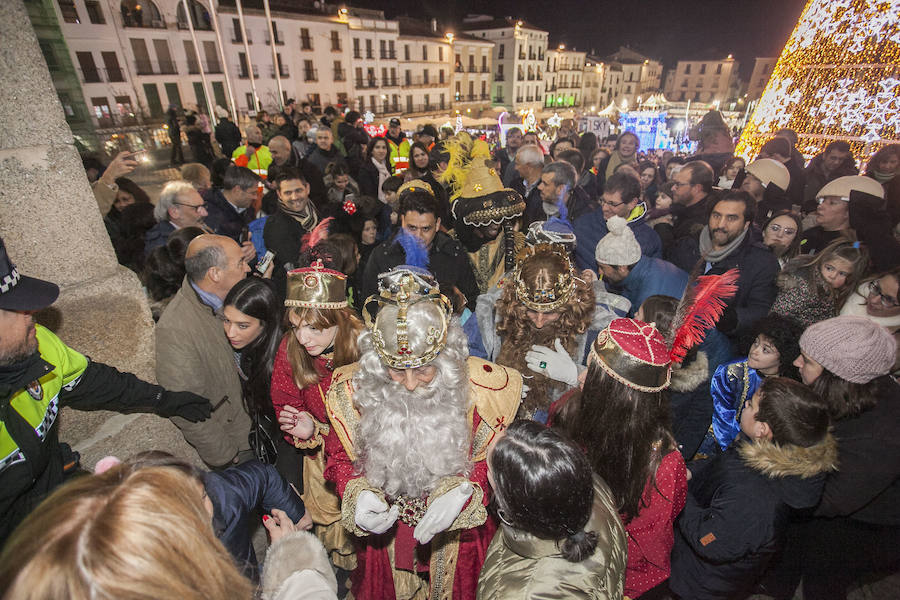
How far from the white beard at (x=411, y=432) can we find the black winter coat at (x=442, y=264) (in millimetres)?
1840

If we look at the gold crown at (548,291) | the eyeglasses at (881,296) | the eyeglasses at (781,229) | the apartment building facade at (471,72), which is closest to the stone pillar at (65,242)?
the gold crown at (548,291)

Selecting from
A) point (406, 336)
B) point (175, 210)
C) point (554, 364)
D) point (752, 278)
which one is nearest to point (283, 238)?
point (175, 210)

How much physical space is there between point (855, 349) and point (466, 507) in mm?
2376

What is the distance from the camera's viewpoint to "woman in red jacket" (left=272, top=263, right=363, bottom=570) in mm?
2785

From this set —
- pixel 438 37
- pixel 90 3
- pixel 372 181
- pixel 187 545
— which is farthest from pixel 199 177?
pixel 438 37

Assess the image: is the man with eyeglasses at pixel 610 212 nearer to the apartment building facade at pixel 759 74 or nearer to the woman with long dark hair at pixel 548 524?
the woman with long dark hair at pixel 548 524

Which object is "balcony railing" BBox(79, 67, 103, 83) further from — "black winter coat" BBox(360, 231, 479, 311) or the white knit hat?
the white knit hat

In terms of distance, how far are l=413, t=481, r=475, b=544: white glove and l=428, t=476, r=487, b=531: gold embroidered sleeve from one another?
5 centimetres

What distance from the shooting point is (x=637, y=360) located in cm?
195

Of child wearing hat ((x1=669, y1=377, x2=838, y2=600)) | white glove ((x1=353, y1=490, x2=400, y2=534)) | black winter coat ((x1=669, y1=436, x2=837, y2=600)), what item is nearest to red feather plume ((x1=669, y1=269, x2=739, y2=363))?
child wearing hat ((x1=669, y1=377, x2=838, y2=600))

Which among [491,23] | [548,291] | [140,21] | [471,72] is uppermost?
[491,23]

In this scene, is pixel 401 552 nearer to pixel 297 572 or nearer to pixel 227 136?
pixel 297 572

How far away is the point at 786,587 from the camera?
284 centimetres

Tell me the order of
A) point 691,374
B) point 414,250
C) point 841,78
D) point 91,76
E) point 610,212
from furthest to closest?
1. point 91,76
2. point 841,78
3. point 610,212
4. point 414,250
5. point 691,374
